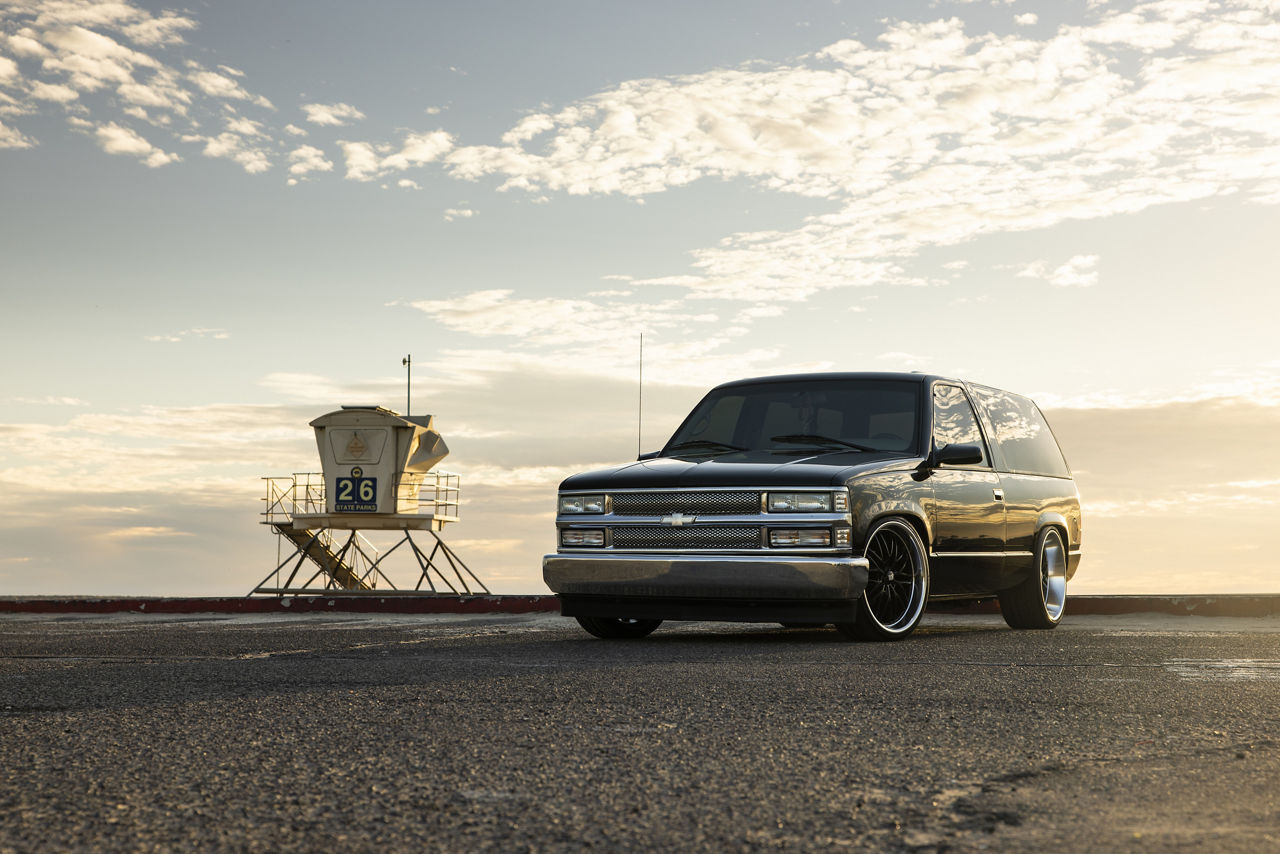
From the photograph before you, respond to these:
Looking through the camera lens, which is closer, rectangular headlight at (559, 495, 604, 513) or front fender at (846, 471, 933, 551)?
front fender at (846, 471, 933, 551)

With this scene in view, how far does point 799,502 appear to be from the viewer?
8.46m

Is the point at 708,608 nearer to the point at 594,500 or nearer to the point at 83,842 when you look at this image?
the point at 594,500

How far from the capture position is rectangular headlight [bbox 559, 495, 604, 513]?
9.12 meters

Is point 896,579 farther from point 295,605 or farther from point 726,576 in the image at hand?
point 295,605

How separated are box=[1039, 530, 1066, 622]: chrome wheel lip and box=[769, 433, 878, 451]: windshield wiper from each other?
2539 millimetres

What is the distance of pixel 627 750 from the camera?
410 centimetres

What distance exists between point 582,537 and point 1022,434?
4.35 meters

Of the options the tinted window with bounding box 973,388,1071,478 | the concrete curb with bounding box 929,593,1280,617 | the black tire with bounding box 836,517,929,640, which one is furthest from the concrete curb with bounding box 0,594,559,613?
the black tire with bounding box 836,517,929,640

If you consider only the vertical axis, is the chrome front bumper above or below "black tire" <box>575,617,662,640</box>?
above

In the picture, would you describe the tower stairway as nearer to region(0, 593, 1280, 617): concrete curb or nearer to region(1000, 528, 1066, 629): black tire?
region(0, 593, 1280, 617): concrete curb

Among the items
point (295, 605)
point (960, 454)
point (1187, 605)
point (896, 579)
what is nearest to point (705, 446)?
point (896, 579)

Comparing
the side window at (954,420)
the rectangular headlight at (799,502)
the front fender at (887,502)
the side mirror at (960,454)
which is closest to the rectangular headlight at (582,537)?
the rectangular headlight at (799,502)

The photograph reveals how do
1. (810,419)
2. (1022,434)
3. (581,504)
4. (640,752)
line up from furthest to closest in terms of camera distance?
(1022,434) → (810,419) → (581,504) → (640,752)

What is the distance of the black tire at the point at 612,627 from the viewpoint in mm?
9617
